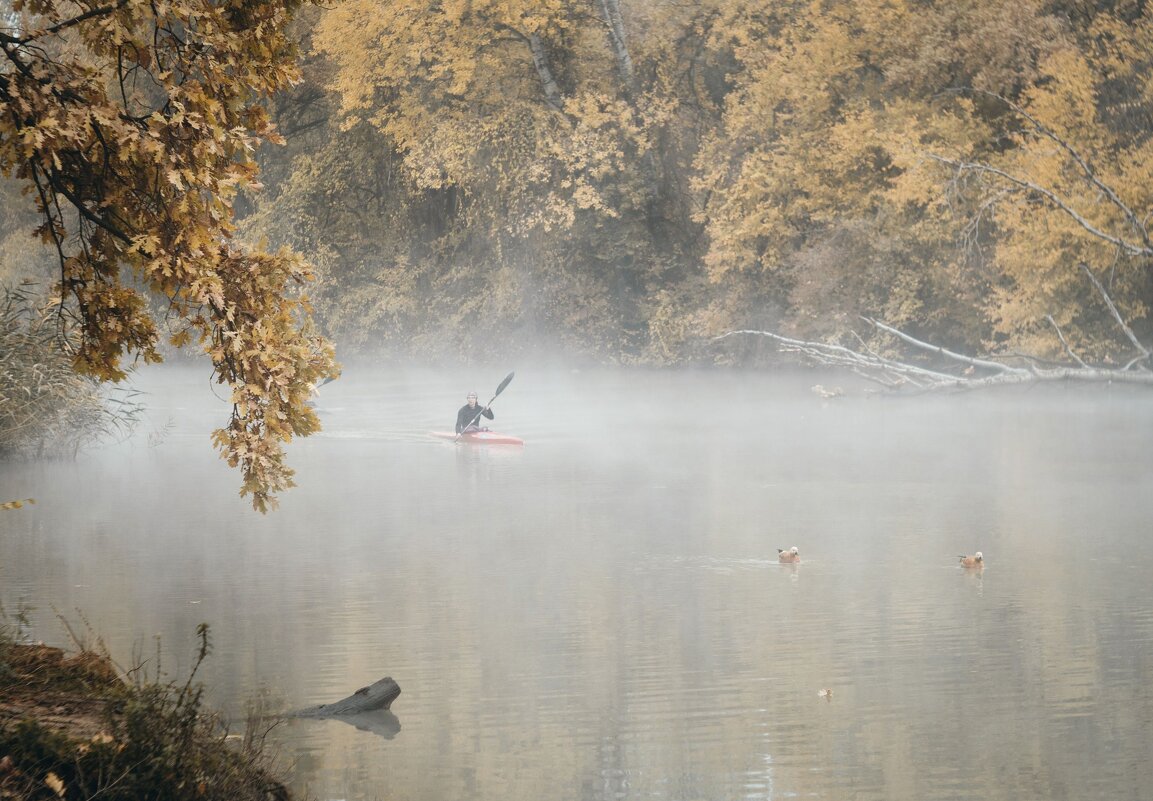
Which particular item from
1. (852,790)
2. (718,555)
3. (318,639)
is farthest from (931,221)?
(852,790)

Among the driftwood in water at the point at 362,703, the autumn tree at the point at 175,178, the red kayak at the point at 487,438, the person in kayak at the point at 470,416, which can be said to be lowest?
the driftwood in water at the point at 362,703

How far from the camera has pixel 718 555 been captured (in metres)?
13.5

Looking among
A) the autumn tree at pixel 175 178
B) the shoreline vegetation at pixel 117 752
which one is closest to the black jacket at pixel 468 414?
the autumn tree at pixel 175 178

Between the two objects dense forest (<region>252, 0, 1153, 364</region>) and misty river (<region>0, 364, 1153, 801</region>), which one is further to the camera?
dense forest (<region>252, 0, 1153, 364</region>)

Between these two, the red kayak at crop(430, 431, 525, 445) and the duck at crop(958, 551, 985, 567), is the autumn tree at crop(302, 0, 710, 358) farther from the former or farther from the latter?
the duck at crop(958, 551, 985, 567)

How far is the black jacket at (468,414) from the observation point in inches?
945

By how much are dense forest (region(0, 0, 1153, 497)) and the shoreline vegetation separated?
43.0ft

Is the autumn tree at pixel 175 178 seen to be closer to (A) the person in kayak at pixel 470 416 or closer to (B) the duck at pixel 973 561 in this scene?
(B) the duck at pixel 973 561

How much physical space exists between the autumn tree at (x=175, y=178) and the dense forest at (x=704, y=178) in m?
11.0

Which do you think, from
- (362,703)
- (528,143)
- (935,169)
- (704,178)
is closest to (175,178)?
(362,703)

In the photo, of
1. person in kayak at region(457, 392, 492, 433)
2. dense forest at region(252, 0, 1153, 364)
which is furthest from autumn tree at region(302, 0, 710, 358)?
person in kayak at region(457, 392, 492, 433)

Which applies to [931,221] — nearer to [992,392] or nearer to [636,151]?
[992,392]

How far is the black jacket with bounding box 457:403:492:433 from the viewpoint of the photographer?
2402 cm

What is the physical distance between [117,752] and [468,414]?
62.9ft
